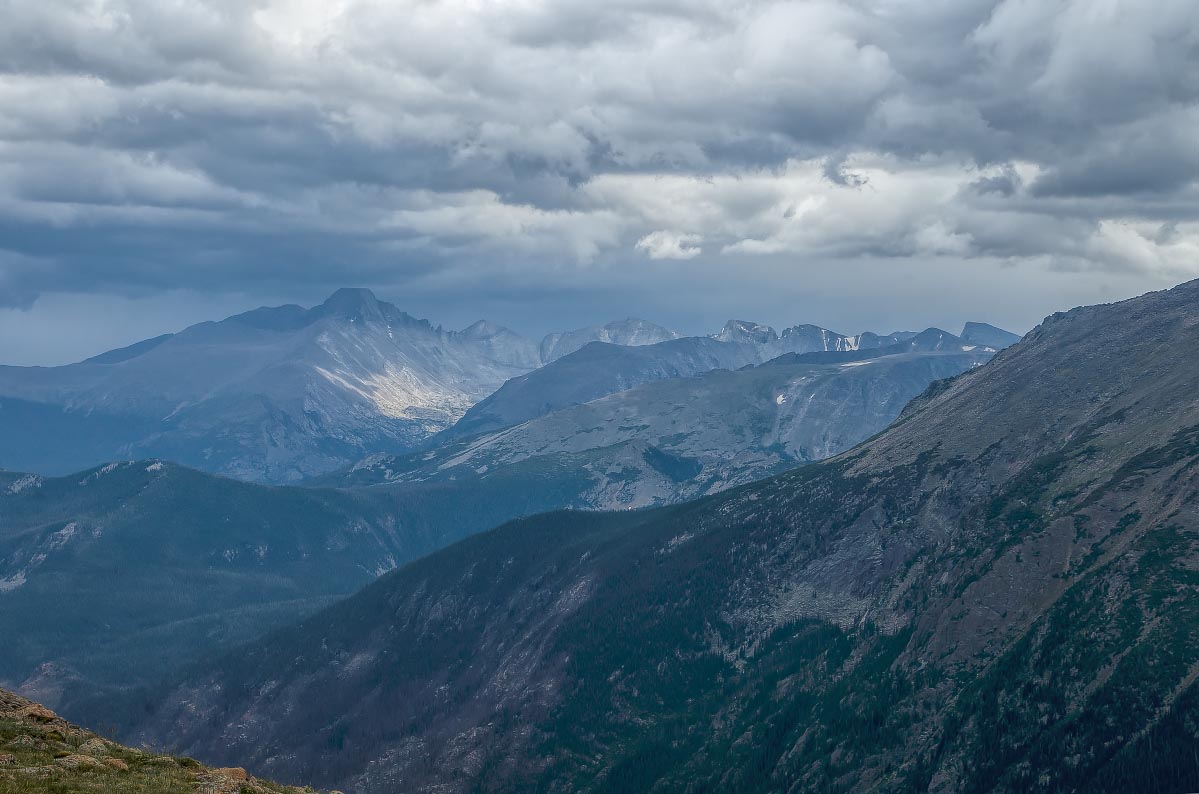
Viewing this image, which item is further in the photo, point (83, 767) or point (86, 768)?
point (83, 767)

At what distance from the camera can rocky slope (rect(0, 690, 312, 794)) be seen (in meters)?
89.5

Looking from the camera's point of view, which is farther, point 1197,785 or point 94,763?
point 1197,785

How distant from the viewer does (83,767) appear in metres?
96.7

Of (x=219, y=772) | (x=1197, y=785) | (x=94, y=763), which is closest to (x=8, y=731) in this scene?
(x=94, y=763)

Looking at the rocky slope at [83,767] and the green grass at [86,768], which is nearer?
the green grass at [86,768]

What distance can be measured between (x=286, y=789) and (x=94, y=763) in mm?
19145

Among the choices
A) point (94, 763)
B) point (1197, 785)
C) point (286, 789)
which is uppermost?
point (94, 763)

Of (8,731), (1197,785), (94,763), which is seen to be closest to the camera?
(94,763)

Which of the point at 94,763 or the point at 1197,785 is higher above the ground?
the point at 94,763

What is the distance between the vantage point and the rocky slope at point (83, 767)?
8950 cm

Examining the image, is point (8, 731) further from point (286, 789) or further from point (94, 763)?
point (286, 789)

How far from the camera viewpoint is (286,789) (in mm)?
108812

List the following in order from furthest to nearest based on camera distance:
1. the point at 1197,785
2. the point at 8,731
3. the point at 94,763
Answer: the point at 1197,785 → the point at 8,731 → the point at 94,763

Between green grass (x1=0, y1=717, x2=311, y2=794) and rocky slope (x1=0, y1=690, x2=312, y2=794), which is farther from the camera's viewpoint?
rocky slope (x1=0, y1=690, x2=312, y2=794)
